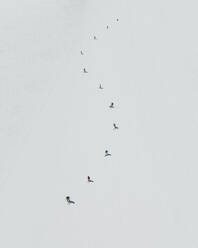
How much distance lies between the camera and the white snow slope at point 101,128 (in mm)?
23875

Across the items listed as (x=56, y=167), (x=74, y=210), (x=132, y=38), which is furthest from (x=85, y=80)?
(x=74, y=210)

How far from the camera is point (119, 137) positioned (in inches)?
1212

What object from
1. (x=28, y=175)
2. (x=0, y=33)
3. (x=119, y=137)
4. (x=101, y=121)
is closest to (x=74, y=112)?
(x=101, y=121)

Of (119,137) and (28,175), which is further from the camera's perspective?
(119,137)

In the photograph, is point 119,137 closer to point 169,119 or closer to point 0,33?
point 169,119

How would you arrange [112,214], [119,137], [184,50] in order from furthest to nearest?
[184,50], [119,137], [112,214]

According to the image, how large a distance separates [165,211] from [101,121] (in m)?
10.3

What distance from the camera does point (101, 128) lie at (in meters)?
32.0

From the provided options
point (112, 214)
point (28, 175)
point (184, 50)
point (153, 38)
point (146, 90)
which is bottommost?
point (112, 214)

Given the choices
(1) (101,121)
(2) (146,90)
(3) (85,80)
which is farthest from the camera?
(3) (85,80)

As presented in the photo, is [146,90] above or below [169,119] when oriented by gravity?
Result: above

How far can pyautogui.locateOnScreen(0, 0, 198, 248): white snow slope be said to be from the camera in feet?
78.3

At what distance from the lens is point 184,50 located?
41156 millimetres

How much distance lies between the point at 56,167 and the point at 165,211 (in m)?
7.70
